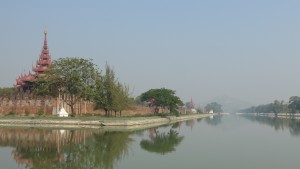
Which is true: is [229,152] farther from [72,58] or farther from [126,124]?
[72,58]

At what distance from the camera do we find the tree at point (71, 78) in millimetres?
51438

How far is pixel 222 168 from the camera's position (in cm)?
1644

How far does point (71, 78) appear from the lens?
51094mm

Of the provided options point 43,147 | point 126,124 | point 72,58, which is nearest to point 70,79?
point 72,58

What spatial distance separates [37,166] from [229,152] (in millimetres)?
11506

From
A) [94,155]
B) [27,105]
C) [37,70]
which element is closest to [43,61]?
[37,70]

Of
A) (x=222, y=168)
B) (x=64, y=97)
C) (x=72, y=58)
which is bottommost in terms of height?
(x=222, y=168)

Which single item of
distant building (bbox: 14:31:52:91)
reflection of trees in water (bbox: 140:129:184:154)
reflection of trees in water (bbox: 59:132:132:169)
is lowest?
reflection of trees in water (bbox: 140:129:184:154)

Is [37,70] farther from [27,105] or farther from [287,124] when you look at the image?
[287,124]

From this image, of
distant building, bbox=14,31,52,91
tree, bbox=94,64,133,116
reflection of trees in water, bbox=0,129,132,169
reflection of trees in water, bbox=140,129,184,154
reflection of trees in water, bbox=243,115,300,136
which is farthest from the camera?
distant building, bbox=14,31,52,91

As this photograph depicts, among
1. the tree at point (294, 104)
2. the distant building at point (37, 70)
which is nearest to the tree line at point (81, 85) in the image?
the distant building at point (37, 70)

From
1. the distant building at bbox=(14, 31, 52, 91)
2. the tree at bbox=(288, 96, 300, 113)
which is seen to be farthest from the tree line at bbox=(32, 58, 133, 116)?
the tree at bbox=(288, 96, 300, 113)

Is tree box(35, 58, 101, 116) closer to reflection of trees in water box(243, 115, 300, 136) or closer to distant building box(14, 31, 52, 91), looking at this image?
distant building box(14, 31, 52, 91)

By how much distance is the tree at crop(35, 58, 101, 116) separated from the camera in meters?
51.4
